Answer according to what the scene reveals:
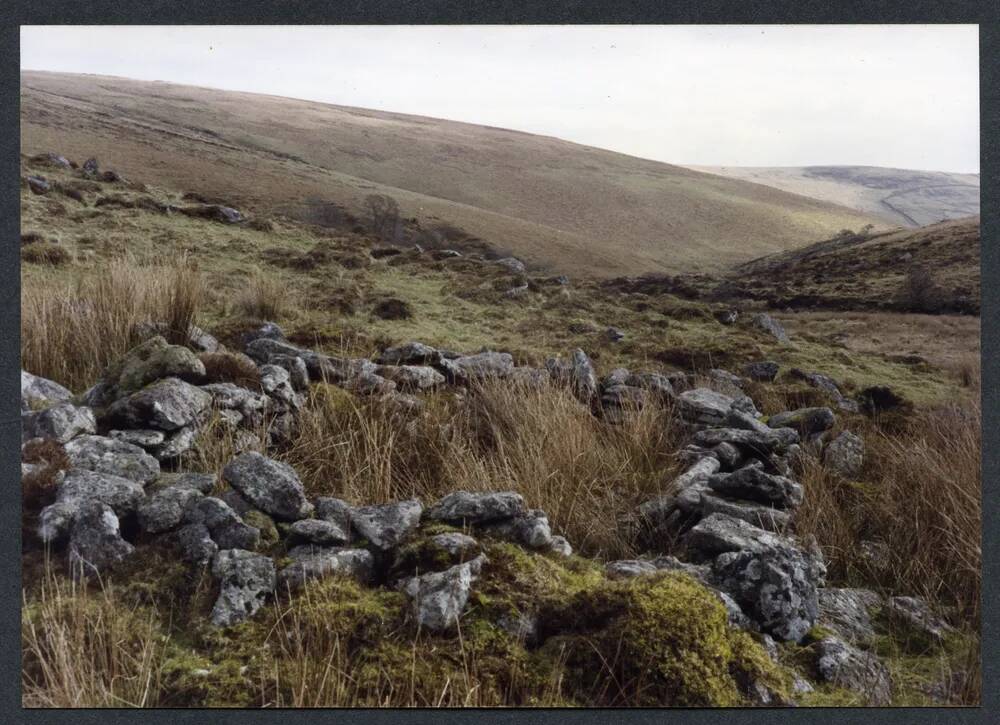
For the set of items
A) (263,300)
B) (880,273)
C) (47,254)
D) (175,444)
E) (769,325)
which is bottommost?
(175,444)

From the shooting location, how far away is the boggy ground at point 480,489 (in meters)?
2.62

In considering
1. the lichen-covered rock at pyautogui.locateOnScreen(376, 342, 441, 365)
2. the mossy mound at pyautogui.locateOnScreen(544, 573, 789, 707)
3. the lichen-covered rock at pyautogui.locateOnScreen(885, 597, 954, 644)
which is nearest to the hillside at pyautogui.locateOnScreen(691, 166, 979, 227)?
the lichen-covered rock at pyautogui.locateOnScreen(885, 597, 954, 644)

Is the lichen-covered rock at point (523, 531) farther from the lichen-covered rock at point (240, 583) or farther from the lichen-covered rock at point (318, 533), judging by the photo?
the lichen-covered rock at point (240, 583)

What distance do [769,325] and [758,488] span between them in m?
4.28

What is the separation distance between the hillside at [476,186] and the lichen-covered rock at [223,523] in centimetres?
604

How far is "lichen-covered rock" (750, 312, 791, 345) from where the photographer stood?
7347 mm

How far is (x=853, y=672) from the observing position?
278 cm

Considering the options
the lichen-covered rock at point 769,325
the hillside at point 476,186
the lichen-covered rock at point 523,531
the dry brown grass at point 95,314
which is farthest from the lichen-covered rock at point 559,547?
the hillside at point 476,186

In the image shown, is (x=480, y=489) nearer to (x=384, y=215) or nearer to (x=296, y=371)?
(x=296, y=371)

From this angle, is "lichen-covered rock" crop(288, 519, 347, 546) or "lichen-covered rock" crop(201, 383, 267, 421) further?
"lichen-covered rock" crop(201, 383, 267, 421)

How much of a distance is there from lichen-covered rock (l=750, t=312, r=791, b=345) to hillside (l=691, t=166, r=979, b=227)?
1.44 m

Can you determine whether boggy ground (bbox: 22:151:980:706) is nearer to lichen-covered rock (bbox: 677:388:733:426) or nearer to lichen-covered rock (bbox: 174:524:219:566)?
lichen-covered rock (bbox: 174:524:219:566)

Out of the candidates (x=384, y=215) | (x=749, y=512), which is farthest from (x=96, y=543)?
(x=384, y=215)

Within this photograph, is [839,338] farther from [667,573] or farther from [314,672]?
[314,672]
